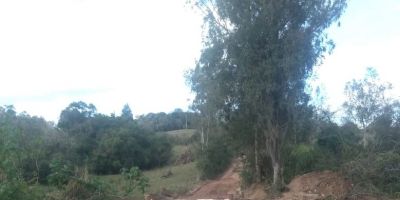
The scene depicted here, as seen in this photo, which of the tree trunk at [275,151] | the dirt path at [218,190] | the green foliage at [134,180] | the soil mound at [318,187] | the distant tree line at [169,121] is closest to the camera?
the green foliage at [134,180]

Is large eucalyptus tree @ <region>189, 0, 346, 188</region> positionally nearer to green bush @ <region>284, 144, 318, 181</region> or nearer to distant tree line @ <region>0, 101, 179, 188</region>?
green bush @ <region>284, 144, 318, 181</region>

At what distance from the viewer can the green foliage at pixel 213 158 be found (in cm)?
3494

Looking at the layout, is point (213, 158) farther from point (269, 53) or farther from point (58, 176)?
point (58, 176)

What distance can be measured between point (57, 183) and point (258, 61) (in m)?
9.25

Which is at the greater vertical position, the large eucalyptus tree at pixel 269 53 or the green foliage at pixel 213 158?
the large eucalyptus tree at pixel 269 53

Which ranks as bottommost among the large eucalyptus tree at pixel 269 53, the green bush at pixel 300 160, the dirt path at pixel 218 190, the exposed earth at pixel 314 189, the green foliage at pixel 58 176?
the dirt path at pixel 218 190

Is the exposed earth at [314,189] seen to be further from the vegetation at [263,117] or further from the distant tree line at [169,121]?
the distant tree line at [169,121]

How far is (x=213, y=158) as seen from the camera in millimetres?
35156

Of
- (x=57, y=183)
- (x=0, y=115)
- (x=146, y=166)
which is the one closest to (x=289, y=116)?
(x=57, y=183)

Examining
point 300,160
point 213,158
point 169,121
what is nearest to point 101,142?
point 213,158

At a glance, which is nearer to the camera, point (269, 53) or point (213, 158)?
point (269, 53)

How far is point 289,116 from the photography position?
2114cm

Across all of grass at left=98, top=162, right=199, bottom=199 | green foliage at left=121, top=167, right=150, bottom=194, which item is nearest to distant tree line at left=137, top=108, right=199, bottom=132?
grass at left=98, top=162, right=199, bottom=199

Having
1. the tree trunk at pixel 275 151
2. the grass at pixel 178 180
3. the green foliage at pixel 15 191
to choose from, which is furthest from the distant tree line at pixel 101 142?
the green foliage at pixel 15 191
